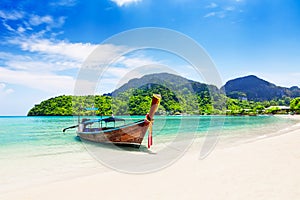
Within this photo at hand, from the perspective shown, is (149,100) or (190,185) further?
(149,100)

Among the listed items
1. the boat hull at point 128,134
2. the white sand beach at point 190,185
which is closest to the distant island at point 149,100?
the boat hull at point 128,134

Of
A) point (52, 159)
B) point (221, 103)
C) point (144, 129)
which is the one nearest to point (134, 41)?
point (144, 129)

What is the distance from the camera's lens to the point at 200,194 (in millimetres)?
4270

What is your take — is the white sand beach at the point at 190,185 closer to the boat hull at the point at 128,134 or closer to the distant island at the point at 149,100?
the boat hull at the point at 128,134

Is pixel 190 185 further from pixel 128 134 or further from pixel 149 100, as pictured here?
pixel 149 100

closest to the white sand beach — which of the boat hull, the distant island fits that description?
the boat hull

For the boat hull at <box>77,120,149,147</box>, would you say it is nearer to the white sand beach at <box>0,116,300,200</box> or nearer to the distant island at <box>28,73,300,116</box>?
the distant island at <box>28,73,300,116</box>

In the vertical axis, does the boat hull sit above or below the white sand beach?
above

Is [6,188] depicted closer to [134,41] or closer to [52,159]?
[52,159]

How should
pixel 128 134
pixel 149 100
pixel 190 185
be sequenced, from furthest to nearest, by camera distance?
pixel 149 100 → pixel 128 134 → pixel 190 185

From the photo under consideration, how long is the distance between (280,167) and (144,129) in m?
6.15

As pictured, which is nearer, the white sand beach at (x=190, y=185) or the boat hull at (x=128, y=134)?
the white sand beach at (x=190, y=185)

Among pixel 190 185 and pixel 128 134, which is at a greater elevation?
pixel 128 134

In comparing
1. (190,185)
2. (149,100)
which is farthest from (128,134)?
(149,100)
